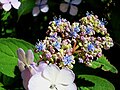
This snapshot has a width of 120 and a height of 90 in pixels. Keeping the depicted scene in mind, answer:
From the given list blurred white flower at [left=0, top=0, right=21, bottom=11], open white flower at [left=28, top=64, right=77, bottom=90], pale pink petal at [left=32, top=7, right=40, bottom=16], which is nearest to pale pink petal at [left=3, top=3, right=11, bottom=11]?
blurred white flower at [left=0, top=0, right=21, bottom=11]

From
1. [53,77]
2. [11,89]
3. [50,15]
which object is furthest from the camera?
[50,15]

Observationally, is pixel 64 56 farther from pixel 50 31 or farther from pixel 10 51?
pixel 10 51

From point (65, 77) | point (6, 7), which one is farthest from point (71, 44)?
point (6, 7)

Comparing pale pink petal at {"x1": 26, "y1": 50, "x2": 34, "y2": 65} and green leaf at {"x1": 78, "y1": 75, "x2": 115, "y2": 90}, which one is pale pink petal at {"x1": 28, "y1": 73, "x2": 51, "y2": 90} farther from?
green leaf at {"x1": 78, "y1": 75, "x2": 115, "y2": 90}

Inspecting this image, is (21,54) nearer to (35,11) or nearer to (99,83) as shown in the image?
(99,83)

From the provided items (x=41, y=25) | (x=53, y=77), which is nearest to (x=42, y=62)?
(x=53, y=77)

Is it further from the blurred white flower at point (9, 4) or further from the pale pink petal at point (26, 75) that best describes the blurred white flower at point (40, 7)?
the pale pink petal at point (26, 75)

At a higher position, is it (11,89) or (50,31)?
(50,31)
